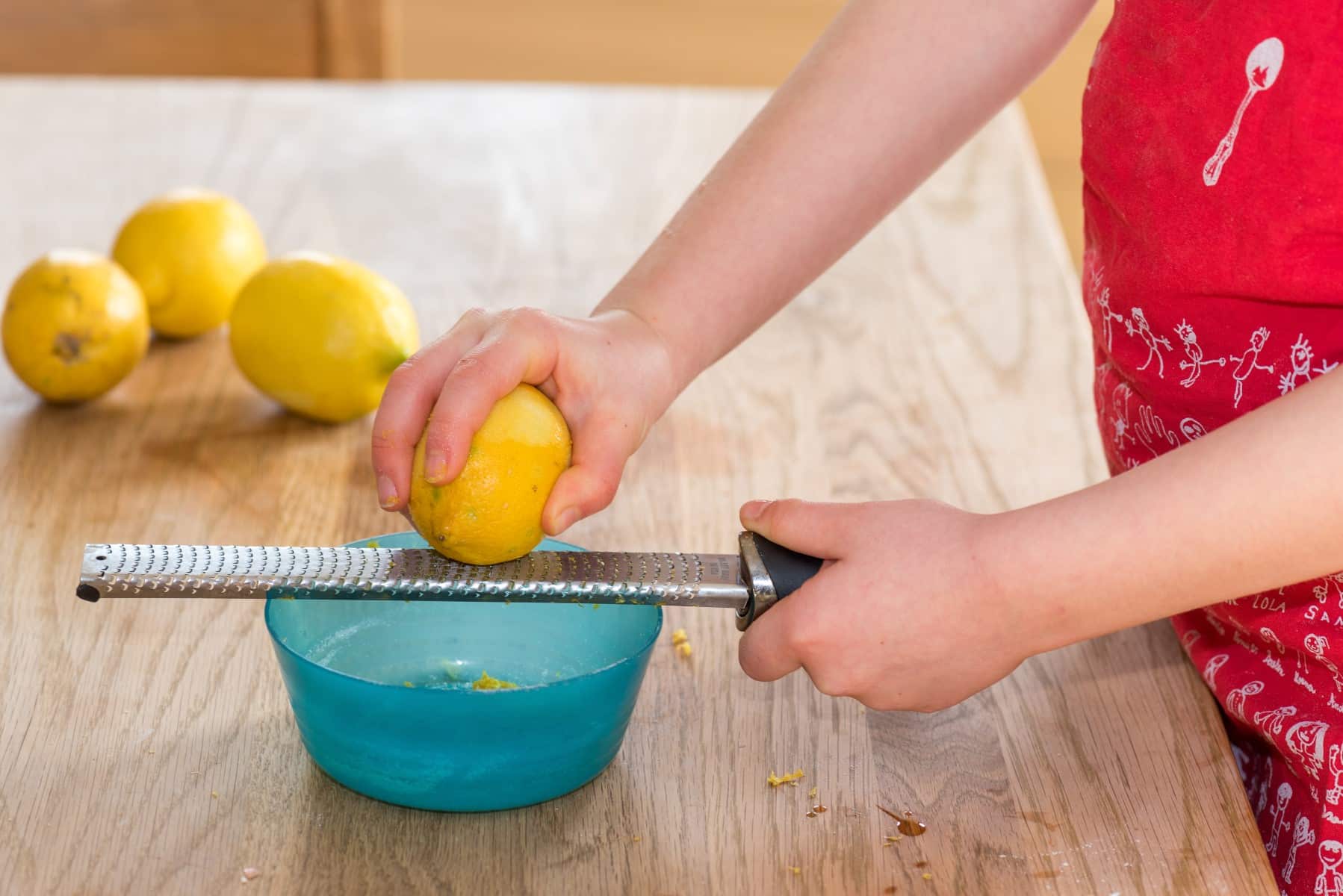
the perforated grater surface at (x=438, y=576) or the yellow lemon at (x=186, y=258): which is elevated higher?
the perforated grater surface at (x=438, y=576)

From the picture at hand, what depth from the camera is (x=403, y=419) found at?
71cm

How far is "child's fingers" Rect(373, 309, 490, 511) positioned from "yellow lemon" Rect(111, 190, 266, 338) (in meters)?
0.40

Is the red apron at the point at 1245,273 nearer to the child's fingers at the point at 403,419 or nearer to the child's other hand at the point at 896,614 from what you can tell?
the child's other hand at the point at 896,614

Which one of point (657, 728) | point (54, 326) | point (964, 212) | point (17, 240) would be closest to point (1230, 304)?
point (657, 728)

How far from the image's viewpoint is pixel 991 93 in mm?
891

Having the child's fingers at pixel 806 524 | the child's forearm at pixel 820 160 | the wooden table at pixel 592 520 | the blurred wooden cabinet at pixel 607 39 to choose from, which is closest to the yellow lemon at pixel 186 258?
the wooden table at pixel 592 520

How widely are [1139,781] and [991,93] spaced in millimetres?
431

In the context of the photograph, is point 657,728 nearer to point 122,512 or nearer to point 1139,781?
point 1139,781

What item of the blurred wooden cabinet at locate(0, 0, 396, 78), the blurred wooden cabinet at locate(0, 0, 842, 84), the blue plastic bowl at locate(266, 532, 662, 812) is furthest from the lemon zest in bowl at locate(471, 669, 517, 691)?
the blurred wooden cabinet at locate(0, 0, 842, 84)

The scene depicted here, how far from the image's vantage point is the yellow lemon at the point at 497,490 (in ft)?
2.24

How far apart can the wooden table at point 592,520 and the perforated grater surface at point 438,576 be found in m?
0.09

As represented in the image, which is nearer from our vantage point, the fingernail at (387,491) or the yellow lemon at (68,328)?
the fingernail at (387,491)

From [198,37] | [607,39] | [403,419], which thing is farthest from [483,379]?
[607,39]

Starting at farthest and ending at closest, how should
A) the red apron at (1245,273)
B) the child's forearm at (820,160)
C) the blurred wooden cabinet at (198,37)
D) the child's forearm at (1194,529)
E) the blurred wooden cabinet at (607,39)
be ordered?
the blurred wooden cabinet at (607,39) < the blurred wooden cabinet at (198,37) < the child's forearm at (820,160) < the red apron at (1245,273) < the child's forearm at (1194,529)
